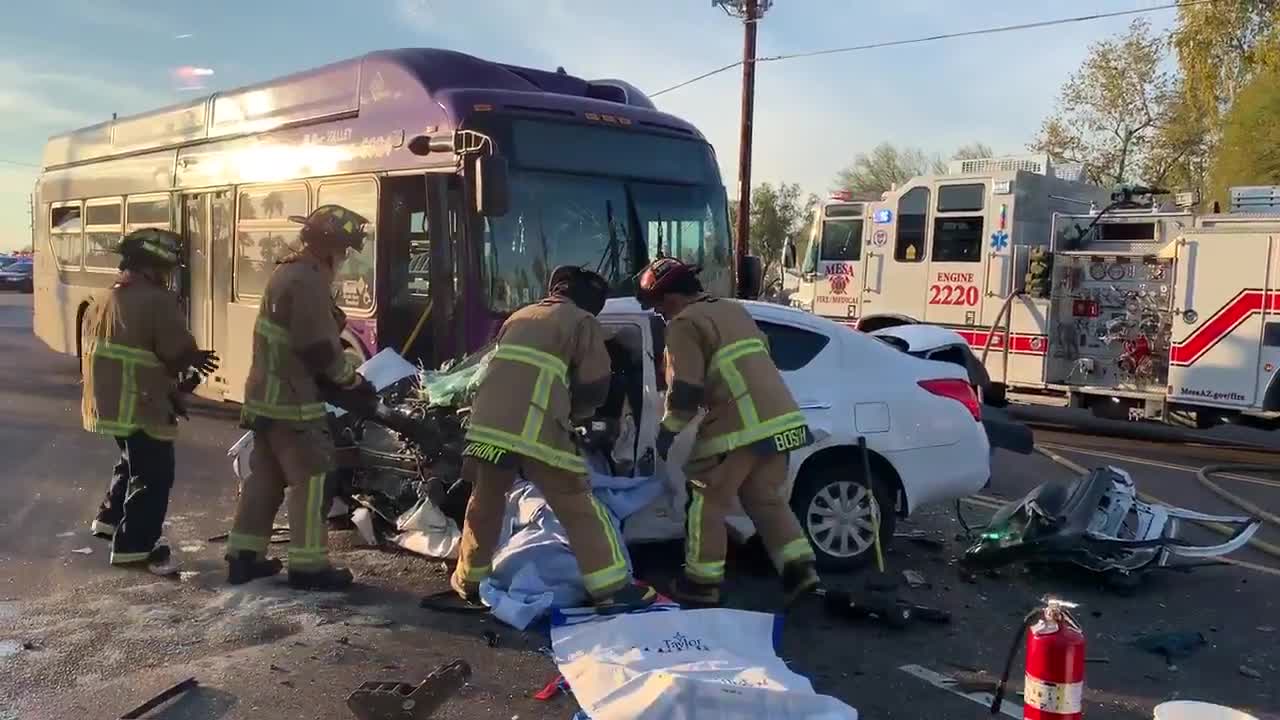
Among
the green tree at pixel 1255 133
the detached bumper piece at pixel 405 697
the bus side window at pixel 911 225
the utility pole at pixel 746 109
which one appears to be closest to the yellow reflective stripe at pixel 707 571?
the detached bumper piece at pixel 405 697

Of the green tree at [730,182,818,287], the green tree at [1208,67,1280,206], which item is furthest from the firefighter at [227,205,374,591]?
the green tree at [730,182,818,287]

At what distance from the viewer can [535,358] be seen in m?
5.00

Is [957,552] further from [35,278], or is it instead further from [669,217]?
[35,278]

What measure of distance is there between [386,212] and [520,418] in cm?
403

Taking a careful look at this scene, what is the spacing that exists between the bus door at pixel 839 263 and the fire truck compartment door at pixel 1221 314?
3.99 metres

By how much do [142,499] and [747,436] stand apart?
3.31m

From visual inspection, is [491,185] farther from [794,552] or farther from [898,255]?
[898,255]

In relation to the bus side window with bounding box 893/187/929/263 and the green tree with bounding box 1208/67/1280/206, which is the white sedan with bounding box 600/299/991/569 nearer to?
the bus side window with bounding box 893/187/929/263

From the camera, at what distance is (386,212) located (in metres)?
8.48

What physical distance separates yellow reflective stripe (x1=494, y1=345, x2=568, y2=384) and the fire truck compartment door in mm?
8521

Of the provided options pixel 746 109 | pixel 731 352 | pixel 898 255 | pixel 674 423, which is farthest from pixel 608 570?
pixel 746 109

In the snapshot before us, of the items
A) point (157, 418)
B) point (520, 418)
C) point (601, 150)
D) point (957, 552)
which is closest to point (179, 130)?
point (601, 150)

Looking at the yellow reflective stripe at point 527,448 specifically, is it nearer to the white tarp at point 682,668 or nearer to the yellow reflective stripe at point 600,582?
the yellow reflective stripe at point 600,582

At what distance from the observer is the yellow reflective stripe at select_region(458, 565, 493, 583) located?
526 cm
